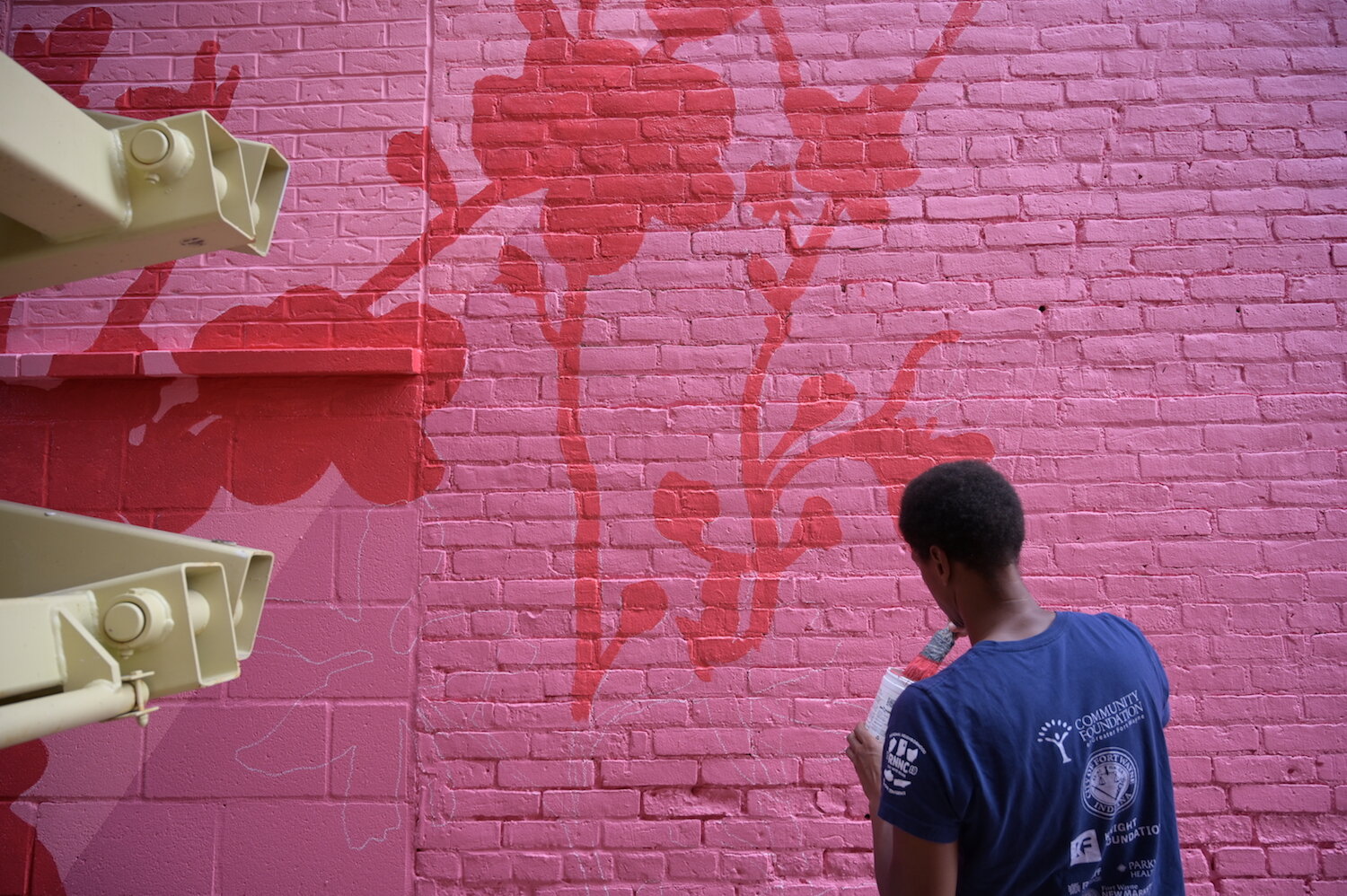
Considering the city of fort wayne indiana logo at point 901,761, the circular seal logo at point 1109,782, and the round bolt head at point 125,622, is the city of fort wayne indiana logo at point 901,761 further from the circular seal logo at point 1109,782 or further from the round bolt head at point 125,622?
the round bolt head at point 125,622

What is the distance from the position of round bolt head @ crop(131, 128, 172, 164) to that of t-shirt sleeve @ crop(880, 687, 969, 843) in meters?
1.59

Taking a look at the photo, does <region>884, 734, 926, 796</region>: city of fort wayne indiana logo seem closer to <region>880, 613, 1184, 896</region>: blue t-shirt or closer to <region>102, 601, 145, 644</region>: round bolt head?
<region>880, 613, 1184, 896</region>: blue t-shirt

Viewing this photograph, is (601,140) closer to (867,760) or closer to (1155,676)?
(867,760)

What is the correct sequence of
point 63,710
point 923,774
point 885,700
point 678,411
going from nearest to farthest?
point 63,710 → point 923,774 → point 885,700 → point 678,411

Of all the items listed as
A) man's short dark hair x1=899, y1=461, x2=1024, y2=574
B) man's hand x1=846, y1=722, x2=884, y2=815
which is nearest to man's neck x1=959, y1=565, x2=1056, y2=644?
man's short dark hair x1=899, y1=461, x2=1024, y2=574

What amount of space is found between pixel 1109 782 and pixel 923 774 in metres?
0.35

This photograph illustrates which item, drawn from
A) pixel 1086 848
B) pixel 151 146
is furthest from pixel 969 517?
pixel 151 146

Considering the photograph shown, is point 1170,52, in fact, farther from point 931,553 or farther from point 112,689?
point 112,689

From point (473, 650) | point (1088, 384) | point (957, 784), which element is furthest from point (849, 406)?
point (957, 784)

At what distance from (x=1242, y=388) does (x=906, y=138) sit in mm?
1389

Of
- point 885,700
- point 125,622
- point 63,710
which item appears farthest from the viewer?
point 885,700

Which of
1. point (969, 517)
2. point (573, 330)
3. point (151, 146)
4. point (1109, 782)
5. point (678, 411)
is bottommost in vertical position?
point (1109, 782)

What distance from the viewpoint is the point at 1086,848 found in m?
1.63

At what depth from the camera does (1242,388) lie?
305 centimetres
